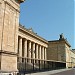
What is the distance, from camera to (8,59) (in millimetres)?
19141

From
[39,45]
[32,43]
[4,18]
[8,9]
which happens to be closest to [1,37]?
[4,18]

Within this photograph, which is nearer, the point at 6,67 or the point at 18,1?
the point at 6,67

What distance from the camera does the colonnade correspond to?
45444 millimetres

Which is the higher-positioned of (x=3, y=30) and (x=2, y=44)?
(x=3, y=30)

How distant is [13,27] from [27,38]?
28.3m

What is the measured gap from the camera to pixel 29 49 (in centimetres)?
4972

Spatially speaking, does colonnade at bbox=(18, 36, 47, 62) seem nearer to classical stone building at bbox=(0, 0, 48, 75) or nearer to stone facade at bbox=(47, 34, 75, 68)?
stone facade at bbox=(47, 34, 75, 68)

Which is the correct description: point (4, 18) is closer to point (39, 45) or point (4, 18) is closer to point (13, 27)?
point (13, 27)

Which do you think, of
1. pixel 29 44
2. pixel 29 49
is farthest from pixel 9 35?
pixel 29 44

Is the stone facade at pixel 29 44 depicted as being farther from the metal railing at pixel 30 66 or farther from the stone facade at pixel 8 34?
the stone facade at pixel 8 34

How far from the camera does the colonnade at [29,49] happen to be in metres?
45.4

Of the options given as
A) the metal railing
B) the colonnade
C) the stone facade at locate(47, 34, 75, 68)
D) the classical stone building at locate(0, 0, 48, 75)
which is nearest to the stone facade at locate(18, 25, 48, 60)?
the colonnade

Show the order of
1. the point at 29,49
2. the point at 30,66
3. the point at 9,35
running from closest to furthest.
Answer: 1. the point at 9,35
2. the point at 30,66
3. the point at 29,49

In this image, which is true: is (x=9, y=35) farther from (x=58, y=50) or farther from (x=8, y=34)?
(x=58, y=50)
